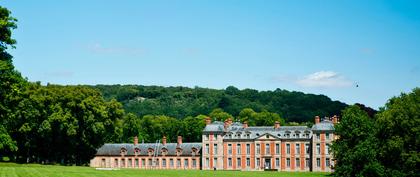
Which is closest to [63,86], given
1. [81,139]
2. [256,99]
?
[81,139]

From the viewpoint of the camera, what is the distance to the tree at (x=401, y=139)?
42.2 metres

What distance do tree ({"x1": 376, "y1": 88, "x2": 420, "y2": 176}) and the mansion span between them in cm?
2724

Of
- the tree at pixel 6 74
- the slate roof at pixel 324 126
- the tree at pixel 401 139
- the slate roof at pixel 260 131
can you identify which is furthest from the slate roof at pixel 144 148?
the tree at pixel 6 74

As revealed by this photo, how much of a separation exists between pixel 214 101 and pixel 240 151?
285ft

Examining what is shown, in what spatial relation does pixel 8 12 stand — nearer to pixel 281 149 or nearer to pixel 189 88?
pixel 281 149

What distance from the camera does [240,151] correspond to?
77812mm

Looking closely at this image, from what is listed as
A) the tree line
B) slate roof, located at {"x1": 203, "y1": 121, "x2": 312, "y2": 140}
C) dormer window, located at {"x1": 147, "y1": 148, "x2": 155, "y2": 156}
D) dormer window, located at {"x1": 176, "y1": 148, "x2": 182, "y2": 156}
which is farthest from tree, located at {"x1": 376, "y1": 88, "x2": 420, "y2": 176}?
dormer window, located at {"x1": 147, "y1": 148, "x2": 155, "y2": 156}

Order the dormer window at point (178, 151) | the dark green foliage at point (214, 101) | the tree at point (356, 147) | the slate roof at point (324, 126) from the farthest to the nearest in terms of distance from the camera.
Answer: the dark green foliage at point (214, 101) < the dormer window at point (178, 151) < the slate roof at point (324, 126) < the tree at point (356, 147)

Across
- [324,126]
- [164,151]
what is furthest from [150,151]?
[324,126]

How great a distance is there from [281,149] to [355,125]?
29.2 metres

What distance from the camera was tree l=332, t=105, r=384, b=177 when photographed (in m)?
43.7

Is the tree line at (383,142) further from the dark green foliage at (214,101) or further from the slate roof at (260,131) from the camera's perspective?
the dark green foliage at (214,101)

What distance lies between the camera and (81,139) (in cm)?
7319

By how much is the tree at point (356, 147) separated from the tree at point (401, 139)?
0.84 meters
